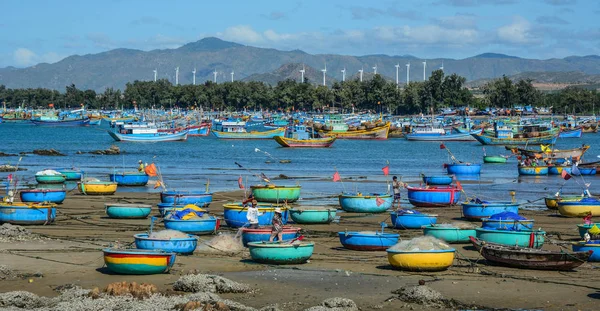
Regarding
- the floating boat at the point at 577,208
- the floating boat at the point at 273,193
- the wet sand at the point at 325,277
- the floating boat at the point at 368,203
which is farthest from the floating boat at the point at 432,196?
the wet sand at the point at 325,277

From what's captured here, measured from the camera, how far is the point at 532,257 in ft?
78.7

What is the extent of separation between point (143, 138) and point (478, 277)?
104445 mm

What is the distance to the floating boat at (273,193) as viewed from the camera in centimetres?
4119

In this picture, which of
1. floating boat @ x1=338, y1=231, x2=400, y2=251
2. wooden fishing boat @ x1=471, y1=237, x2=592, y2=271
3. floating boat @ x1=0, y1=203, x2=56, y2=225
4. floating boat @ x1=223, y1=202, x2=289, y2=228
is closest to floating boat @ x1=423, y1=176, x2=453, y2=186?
floating boat @ x1=223, y1=202, x2=289, y2=228

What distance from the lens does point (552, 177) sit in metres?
64.0

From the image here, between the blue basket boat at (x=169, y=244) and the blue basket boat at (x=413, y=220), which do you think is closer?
the blue basket boat at (x=169, y=244)

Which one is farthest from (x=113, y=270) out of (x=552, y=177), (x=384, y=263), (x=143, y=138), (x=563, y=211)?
(x=143, y=138)

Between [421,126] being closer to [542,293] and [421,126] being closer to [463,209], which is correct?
[463,209]

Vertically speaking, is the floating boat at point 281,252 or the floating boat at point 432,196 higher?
the floating boat at point 281,252

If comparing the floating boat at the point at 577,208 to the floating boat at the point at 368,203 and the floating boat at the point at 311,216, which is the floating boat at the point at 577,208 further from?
the floating boat at the point at 311,216

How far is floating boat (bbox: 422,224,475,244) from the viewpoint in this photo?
2848 centimetres

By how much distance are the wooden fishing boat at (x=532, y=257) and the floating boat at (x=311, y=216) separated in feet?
32.9

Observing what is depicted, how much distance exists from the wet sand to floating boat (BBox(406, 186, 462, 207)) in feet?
35.3

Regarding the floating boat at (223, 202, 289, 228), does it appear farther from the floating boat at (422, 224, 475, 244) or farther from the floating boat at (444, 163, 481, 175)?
A: the floating boat at (444, 163, 481, 175)
